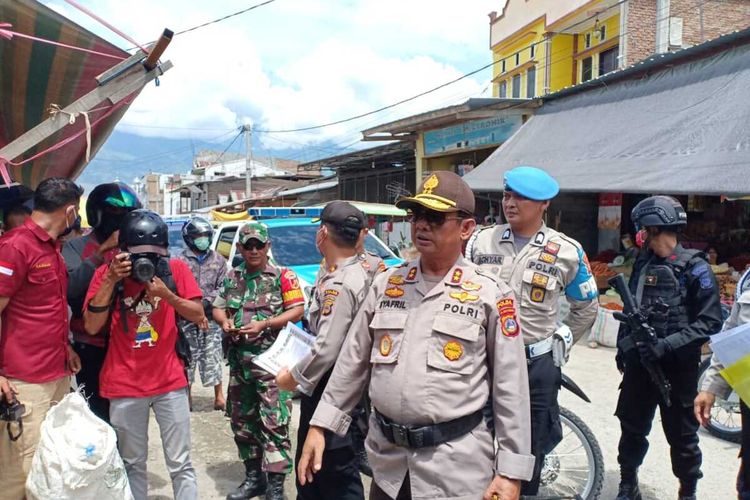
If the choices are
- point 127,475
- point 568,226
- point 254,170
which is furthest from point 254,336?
point 254,170

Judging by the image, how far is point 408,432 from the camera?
77.3 inches

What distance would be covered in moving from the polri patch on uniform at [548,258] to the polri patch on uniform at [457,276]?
98 cm

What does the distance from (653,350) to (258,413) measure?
246 cm

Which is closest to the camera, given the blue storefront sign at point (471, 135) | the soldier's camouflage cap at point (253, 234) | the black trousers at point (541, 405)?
the black trousers at point (541, 405)

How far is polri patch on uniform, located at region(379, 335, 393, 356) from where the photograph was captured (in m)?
2.06

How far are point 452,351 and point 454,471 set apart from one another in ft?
1.32

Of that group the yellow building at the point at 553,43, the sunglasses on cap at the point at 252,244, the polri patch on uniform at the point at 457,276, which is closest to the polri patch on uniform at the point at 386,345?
the polri patch on uniform at the point at 457,276

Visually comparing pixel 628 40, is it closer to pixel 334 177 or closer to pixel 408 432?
pixel 334 177

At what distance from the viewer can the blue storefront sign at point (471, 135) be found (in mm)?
12523

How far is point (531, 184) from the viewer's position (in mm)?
2980

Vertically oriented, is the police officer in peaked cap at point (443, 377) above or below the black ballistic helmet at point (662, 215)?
below

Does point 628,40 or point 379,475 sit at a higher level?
point 628,40

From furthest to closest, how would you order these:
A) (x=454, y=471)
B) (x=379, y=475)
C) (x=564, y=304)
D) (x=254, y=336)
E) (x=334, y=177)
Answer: (x=334, y=177)
(x=254, y=336)
(x=564, y=304)
(x=379, y=475)
(x=454, y=471)

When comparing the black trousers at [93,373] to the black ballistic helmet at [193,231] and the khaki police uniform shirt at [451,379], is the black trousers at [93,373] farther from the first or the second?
the black ballistic helmet at [193,231]
